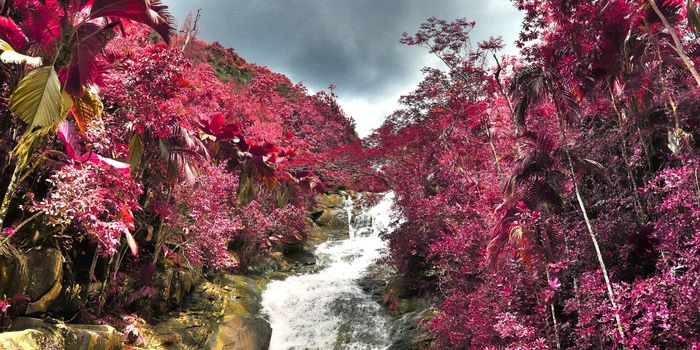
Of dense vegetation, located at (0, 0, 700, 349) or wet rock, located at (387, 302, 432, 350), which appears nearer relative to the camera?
dense vegetation, located at (0, 0, 700, 349)

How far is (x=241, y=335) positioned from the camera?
897 centimetres

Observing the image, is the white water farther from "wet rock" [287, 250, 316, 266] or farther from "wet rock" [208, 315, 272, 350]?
"wet rock" [208, 315, 272, 350]

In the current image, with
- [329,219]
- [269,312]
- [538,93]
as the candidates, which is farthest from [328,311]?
[329,219]

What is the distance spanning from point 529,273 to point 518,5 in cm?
468

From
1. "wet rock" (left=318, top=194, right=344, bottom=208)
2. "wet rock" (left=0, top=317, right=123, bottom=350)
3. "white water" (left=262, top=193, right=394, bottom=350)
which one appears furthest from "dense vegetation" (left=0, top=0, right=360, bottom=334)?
→ "wet rock" (left=318, top=194, right=344, bottom=208)

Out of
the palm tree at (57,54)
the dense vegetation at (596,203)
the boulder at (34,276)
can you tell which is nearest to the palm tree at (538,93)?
the dense vegetation at (596,203)

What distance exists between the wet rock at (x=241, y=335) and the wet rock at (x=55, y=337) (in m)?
3.01

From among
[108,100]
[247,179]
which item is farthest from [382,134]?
[108,100]

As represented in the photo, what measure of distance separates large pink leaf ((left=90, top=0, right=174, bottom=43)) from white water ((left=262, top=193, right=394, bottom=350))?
8473 millimetres

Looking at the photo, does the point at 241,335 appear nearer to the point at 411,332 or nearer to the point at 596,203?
the point at 411,332

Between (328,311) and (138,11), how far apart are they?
10165mm

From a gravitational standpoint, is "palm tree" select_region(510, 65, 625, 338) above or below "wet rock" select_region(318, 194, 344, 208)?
below

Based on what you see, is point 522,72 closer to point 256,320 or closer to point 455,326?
point 455,326

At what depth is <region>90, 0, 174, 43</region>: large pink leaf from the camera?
4418mm
